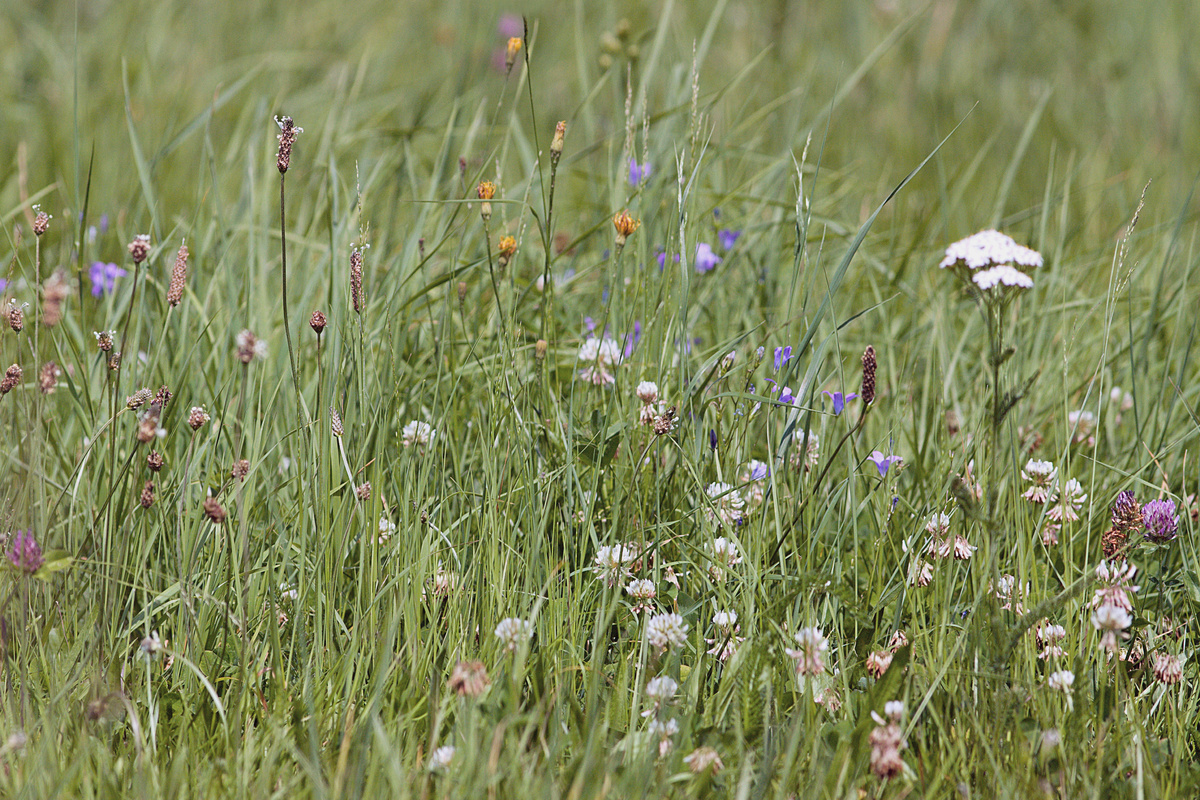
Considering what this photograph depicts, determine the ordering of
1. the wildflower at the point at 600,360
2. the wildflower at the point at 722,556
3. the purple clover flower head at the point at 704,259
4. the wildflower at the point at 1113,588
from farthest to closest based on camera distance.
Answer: the purple clover flower head at the point at 704,259 < the wildflower at the point at 600,360 < the wildflower at the point at 722,556 < the wildflower at the point at 1113,588

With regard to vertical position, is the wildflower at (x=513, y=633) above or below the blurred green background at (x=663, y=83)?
below

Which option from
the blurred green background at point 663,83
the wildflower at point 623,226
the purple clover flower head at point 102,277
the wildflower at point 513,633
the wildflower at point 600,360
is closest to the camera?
the wildflower at point 513,633

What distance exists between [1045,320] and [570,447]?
1.31 m

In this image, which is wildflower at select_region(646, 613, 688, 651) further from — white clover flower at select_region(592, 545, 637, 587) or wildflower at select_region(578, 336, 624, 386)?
wildflower at select_region(578, 336, 624, 386)

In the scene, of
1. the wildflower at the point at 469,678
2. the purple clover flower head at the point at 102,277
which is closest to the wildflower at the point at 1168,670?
the wildflower at the point at 469,678

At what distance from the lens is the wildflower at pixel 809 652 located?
4.26ft

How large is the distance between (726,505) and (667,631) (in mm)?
307

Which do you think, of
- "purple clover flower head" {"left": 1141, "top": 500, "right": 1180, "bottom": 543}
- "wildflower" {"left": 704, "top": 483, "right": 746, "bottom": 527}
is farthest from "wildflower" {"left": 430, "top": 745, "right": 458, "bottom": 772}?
"purple clover flower head" {"left": 1141, "top": 500, "right": 1180, "bottom": 543}

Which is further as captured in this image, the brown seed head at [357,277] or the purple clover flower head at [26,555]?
the brown seed head at [357,277]

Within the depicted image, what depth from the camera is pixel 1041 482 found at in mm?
1738

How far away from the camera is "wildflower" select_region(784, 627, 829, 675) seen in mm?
1300

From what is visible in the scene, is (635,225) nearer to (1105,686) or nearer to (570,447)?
(570,447)

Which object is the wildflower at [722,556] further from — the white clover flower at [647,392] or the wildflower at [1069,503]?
the wildflower at [1069,503]

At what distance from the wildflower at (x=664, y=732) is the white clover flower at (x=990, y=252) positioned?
729 millimetres
